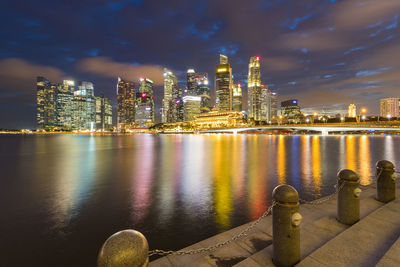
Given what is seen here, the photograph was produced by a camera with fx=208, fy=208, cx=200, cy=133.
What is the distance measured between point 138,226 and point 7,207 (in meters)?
8.35

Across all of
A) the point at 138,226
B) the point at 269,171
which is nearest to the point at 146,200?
the point at 138,226

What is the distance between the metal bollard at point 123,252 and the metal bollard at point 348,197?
571cm

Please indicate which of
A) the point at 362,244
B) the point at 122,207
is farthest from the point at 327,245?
the point at 122,207

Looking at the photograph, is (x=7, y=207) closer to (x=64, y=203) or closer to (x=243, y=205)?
(x=64, y=203)

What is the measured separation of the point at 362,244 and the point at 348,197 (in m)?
1.42

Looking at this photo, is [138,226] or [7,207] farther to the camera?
[7,207]

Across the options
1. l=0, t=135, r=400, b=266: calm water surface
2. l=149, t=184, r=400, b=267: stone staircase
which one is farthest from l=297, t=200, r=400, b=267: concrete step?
l=0, t=135, r=400, b=266: calm water surface

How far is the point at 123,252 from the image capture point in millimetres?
2717

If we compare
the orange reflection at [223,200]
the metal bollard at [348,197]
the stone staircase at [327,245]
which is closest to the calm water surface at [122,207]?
the orange reflection at [223,200]

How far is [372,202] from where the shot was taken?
25.1 feet

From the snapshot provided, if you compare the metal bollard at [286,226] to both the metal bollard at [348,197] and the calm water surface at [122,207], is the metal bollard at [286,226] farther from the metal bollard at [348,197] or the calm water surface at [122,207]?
the calm water surface at [122,207]

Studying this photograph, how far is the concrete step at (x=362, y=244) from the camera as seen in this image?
432cm

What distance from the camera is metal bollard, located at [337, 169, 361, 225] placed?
19.0 ft

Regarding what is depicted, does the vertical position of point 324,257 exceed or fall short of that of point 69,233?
it exceeds it
